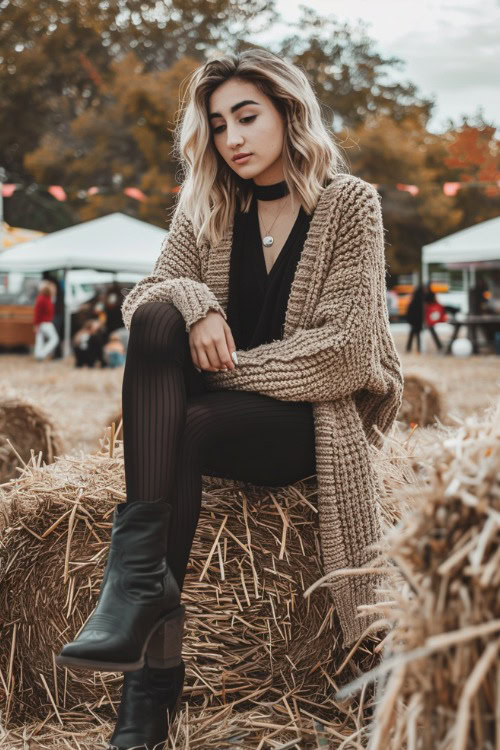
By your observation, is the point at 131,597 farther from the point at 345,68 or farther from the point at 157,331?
the point at 345,68

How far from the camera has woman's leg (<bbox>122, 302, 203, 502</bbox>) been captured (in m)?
1.90

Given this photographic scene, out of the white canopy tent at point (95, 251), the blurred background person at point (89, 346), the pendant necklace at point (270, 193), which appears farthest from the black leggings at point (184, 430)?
the white canopy tent at point (95, 251)

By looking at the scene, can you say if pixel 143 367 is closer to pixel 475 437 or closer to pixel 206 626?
pixel 206 626

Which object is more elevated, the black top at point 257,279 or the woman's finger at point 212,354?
the black top at point 257,279

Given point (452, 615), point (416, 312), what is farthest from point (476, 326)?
point (452, 615)

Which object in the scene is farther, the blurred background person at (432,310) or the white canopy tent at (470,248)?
the blurred background person at (432,310)

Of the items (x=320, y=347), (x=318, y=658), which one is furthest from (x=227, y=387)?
(x=318, y=658)

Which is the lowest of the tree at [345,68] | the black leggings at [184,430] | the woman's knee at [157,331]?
the black leggings at [184,430]

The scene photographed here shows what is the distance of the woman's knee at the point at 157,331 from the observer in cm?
199

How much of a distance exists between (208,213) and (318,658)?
1231 millimetres

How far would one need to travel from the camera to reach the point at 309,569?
2242 millimetres

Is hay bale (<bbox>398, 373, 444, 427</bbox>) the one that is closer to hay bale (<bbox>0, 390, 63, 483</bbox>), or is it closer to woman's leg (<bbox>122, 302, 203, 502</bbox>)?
hay bale (<bbox>0, 390, 63, 483</bbox>)

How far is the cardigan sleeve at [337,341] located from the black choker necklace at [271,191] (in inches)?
10.9

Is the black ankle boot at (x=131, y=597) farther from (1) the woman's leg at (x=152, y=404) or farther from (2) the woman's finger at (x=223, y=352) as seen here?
(2) the woman's finger at (x=223, y=352)
